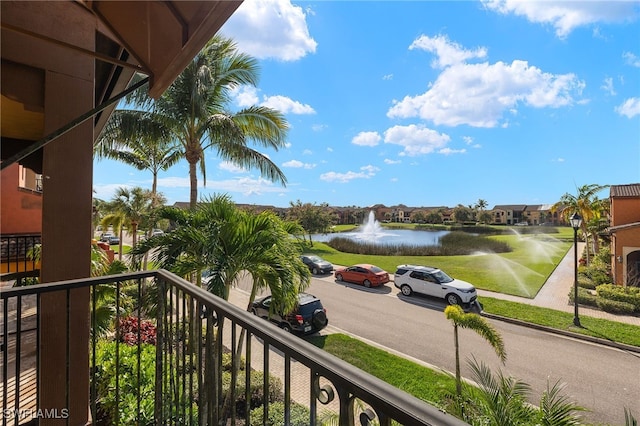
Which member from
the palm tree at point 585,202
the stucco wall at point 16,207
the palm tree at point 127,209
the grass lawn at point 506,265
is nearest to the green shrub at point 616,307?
the grass lawn at point 506,265

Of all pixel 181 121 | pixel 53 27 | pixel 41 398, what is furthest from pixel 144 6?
pixel 181 121

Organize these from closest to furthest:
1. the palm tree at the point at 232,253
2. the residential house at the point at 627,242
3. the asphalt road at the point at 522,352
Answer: the palm tree at the point at 232,253
the asphalt road at the point at 522,352
the residential house at the point at 627,242

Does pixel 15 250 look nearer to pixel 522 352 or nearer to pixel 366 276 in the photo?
pixel 366 276

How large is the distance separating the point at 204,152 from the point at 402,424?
1039cm

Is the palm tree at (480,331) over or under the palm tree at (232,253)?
under

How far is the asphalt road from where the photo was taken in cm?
582

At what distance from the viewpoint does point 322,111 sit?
20250 mm

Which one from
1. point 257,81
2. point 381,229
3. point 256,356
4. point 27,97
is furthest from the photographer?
point 381,229

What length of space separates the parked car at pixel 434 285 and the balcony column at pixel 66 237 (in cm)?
1133

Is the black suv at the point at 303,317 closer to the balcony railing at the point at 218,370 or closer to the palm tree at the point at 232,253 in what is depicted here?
the palm tree at the point at 232,253

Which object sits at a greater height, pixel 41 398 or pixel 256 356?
pixel 41 398

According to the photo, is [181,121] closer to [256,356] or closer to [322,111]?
[256,356]

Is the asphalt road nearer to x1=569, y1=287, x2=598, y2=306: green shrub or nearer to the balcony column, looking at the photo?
x1=569, y1=287, x2=598, y2=306: green shrub

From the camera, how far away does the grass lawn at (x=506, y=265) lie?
14.6m
